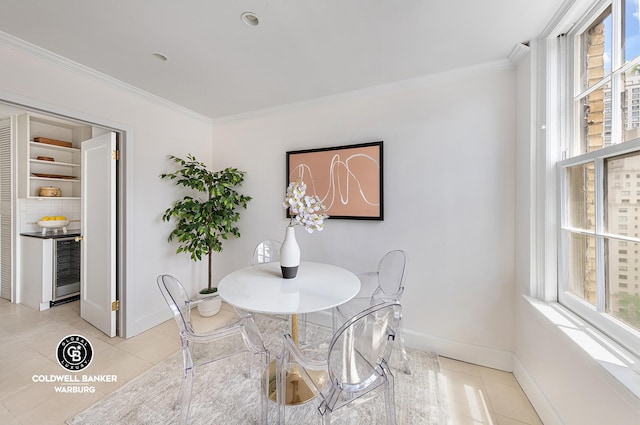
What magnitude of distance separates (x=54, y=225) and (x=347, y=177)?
4.17 metres

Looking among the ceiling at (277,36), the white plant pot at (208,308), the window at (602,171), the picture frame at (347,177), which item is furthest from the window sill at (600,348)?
the white plant pot at (208,308)

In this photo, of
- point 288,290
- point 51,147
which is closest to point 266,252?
point 288,290

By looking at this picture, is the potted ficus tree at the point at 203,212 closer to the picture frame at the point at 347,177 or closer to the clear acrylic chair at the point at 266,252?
the clear acrylic chair at the point at 266,252

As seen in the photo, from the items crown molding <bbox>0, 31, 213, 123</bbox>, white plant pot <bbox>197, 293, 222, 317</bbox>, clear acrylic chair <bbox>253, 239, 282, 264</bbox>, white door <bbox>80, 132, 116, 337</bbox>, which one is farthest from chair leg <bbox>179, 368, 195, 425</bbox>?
crown molding <bbox>0, 31, 213, 123</bbox>

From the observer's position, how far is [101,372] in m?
1.90

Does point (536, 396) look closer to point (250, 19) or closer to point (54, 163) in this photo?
point (250, 19)

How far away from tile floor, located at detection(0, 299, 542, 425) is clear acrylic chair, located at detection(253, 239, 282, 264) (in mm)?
920

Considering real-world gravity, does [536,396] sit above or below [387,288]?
below

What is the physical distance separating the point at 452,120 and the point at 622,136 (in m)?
1.08

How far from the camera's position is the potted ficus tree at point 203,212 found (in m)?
2.70

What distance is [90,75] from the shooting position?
208cm

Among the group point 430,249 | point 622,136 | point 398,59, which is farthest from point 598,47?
point 430,249

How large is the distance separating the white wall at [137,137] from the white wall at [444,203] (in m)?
1.68

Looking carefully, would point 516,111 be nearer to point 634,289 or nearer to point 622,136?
point 622,136
